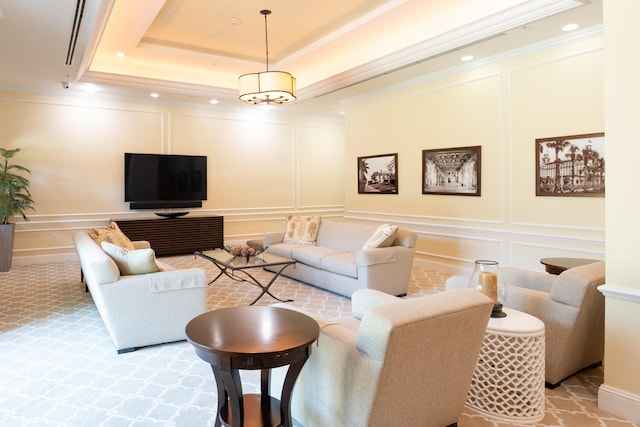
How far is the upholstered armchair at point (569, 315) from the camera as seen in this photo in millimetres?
2604

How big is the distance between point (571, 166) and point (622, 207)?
9.03 feet

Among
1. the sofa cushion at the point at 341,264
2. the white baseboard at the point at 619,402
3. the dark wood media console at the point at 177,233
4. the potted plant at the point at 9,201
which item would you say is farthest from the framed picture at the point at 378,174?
the potted plant at the point at 9,201

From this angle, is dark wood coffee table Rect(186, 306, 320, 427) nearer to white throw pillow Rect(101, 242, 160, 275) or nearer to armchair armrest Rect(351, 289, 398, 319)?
armchair armrest Rect(351, 289, 398, 319)

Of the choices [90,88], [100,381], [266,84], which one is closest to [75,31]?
[266,84]

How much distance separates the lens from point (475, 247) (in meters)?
5.90

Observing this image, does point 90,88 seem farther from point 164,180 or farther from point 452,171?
point 452,171

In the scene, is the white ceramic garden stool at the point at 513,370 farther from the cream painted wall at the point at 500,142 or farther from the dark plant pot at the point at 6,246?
the dark plant pot at the point at 6,246

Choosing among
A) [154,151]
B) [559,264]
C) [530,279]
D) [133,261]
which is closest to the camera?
[530,279]

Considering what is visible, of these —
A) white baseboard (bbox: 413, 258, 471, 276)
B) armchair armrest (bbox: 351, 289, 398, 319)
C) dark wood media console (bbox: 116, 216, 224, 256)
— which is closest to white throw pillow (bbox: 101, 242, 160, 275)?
armchair armrest (bbox: 351, 289, 398, 319)

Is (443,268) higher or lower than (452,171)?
lower

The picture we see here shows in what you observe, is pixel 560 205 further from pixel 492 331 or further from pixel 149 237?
pixel 149 237

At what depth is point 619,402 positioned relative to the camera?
94.2 inches

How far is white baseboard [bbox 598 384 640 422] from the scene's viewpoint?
7.63 feet

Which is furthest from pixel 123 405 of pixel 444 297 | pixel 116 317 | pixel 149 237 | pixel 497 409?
pixel 149 237
